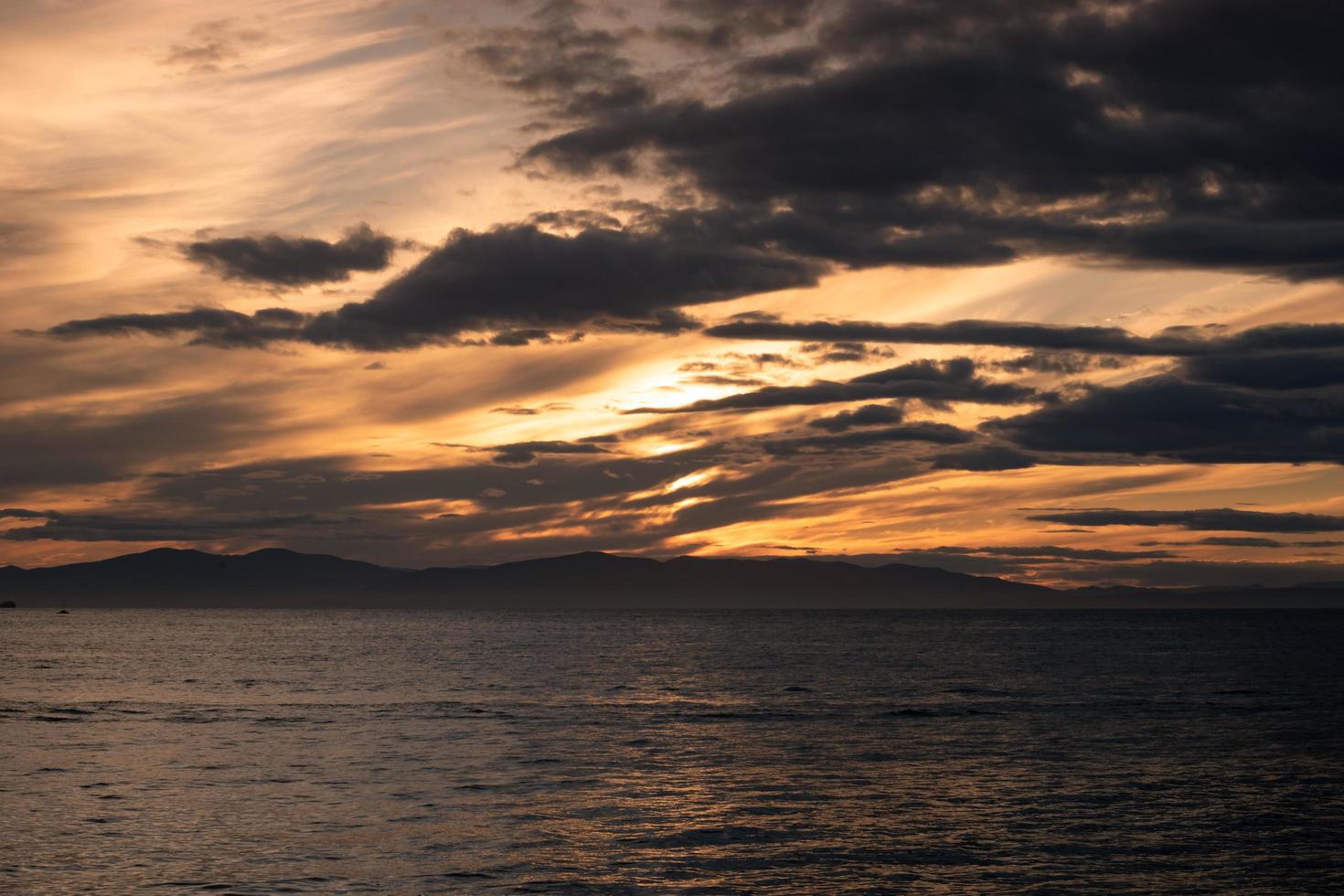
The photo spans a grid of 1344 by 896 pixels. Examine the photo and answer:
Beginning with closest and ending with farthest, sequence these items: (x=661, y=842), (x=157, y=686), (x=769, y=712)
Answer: (x=661, y=842), (x=769, y=712), (x=157, y=686)

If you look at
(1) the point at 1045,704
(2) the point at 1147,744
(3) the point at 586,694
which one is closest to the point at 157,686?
(3) the point at 586,694

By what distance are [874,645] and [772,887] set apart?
159 m

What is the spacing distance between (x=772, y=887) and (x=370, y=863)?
1148cm

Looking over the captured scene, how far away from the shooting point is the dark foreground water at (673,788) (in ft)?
106

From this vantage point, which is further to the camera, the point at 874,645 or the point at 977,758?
the point at 874,645

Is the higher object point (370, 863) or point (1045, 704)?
point (370, 863)

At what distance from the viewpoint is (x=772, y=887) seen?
30.6 m

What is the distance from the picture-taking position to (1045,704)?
3278 inches

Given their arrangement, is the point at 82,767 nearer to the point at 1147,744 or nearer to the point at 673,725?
the point at 673,725

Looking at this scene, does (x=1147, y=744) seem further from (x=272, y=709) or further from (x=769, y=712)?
(x=272, y=709)

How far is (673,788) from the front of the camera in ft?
152

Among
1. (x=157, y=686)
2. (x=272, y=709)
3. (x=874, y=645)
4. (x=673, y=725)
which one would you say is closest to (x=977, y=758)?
(x=673, y=725)

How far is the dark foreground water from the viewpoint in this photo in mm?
32344

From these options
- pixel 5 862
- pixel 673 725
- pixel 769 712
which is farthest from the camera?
pixel 769 712
